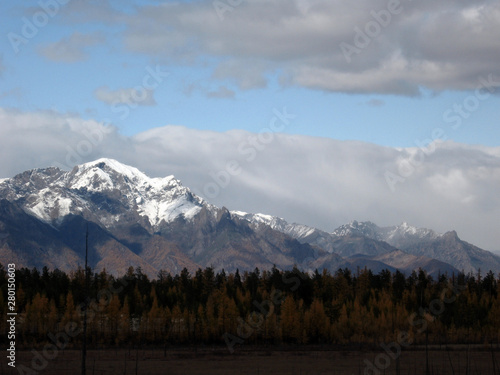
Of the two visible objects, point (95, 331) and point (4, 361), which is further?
point (95, 331)

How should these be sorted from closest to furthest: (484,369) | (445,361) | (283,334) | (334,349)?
(484,369), (445,361), (334,349), (283,334)

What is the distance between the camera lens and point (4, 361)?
152 meters

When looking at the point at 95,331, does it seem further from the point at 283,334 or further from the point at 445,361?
the point at 445,361

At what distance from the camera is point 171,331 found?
652 feet

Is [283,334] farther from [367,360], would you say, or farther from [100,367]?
[100,367]

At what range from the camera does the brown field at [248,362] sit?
140000 millimetres

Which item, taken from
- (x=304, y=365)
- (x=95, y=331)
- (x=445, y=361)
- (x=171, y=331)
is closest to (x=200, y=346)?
(x=171, y=331)

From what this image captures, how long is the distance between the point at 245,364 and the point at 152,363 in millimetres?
18147

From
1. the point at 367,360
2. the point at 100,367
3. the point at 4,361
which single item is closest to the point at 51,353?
the point at 4,361

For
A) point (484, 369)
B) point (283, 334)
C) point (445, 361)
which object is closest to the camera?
point (484, 369)

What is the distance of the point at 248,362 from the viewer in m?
154

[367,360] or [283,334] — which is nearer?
[367,360]

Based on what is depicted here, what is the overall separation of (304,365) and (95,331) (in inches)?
2736

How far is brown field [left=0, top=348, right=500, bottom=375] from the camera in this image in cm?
14000
